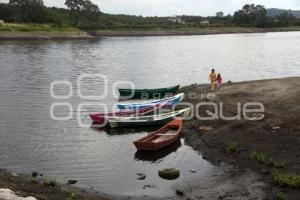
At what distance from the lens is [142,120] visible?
3266 centimetres

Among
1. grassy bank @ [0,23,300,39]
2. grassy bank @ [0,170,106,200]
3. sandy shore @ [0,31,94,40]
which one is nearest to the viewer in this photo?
grassy bank @ [0,170,106,200]

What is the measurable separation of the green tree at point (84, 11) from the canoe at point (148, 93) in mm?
132075

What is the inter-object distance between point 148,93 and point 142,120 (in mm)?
12061

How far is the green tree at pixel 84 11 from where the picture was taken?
173m

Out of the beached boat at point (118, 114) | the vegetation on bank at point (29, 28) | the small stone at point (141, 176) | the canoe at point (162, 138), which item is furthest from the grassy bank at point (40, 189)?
the vegetation on bank at point (29, 28)

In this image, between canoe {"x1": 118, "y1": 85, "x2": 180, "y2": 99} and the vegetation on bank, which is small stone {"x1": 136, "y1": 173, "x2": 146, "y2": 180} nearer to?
canoe {"x1": 118, "y1": 85, "x2": 180, "y2": 99}

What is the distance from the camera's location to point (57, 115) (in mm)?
36750

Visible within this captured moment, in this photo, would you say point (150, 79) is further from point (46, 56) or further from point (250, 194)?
point (250, 194)

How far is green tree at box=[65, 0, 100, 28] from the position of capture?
173m

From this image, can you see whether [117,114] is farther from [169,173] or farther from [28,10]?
[28,10]

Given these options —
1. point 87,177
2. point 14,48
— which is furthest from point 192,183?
point 14,48

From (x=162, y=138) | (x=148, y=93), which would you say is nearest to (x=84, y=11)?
(x=148, y=93)

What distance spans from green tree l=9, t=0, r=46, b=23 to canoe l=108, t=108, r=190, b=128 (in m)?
132

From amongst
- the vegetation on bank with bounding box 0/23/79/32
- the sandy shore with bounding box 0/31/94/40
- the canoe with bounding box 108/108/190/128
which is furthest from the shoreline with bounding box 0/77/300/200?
the vegetation on bank with bounding box 0/23/79/32
